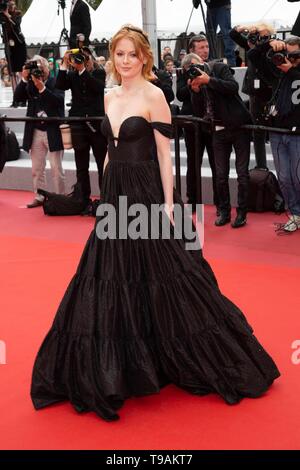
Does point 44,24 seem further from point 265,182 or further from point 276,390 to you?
point 276,390

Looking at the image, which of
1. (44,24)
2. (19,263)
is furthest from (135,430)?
(44,24)

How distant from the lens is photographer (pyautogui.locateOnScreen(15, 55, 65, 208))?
756 cm

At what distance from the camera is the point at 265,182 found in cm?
689

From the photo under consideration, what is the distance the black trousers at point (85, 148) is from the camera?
23.9ft

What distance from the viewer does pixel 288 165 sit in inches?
247

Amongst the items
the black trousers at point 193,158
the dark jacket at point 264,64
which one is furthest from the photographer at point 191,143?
the dark jacket at point 264,64

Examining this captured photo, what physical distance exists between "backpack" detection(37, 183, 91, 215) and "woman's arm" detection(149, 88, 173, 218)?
13.4 ft

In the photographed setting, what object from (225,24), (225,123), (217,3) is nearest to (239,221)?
(225,123)

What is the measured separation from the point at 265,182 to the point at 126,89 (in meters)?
3.71

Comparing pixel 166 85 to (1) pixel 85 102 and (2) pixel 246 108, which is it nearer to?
(1) pixel 85 102

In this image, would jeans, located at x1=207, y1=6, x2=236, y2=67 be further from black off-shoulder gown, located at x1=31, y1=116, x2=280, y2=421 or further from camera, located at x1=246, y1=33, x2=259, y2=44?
black off-shoulder gown, located at x1=31, y1=116, x2=280, y2=421

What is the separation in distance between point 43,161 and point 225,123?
247cm

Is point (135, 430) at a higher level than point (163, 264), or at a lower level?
lower

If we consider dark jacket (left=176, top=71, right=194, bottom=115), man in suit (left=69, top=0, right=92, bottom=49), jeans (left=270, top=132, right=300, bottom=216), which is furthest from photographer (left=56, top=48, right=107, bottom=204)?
man in suit (left=69, top=0, right=92, bottom=49)
